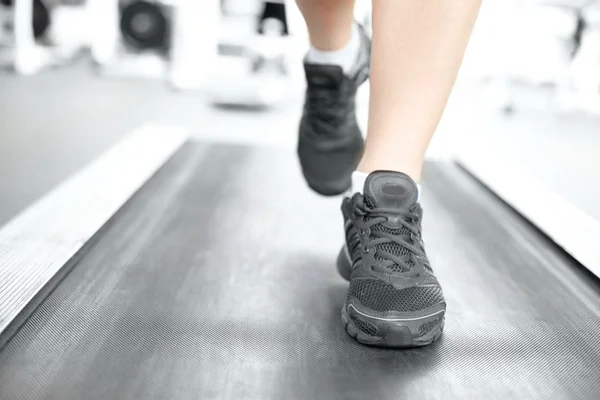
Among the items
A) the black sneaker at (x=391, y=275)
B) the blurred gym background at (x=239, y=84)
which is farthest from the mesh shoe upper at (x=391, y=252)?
the blurred gym background at (x=239, y=84)

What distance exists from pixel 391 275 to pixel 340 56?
64 centimetres

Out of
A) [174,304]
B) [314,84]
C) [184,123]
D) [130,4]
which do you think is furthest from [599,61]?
[174,304]

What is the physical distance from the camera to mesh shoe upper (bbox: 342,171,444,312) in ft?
2.77

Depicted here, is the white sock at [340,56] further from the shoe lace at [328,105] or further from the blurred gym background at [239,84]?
the blurred gym background at [239,84]

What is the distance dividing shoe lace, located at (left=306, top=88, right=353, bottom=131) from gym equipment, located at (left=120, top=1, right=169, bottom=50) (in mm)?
3758

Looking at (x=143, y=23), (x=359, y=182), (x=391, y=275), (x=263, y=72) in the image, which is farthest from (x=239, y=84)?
(x=391, y=275)

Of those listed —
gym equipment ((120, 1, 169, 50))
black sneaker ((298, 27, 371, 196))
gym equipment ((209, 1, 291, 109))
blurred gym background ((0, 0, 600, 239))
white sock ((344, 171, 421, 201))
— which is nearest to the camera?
white sock ((344, 171, 421, 201))

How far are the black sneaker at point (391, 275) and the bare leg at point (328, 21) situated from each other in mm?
484

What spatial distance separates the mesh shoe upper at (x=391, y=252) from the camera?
0.85 metres

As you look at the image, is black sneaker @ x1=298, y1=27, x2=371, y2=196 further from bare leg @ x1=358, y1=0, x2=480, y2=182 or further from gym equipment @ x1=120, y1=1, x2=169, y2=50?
gym equipment @ x1=120, y1=1, x2=169, y2=50

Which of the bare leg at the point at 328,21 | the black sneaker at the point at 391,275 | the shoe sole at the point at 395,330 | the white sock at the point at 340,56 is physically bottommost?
the shoe sole at the point at 395,330

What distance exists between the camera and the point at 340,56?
1.35 metres

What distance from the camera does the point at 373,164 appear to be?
93 cm

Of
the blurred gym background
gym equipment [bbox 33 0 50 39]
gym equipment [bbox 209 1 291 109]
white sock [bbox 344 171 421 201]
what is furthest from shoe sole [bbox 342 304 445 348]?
gym equipment [bbox 33 0 50 39]
